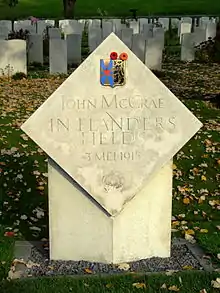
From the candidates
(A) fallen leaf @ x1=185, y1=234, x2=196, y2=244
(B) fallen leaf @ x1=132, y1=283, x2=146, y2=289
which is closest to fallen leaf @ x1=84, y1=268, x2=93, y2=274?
(B) fallen leaf @ x1=132, y1=283, x2=146, y2=289

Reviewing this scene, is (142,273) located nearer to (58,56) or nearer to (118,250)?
(118,250)

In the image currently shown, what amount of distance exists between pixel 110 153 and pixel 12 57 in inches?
425

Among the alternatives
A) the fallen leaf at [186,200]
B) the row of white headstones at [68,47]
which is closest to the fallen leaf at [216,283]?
the fallen leaf at [186,200]

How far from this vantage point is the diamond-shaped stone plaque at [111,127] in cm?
457

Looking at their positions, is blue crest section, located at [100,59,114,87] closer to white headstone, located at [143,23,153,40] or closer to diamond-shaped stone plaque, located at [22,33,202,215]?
diamond-shaped stone plaque, located at [22,33,202,215]

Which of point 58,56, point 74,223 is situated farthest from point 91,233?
point 58,56

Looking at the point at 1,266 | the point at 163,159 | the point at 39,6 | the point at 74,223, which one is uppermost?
the point at 163,159

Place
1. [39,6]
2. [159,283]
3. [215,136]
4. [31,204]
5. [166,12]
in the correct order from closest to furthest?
[159,283]
[31,204]
[215,136]
[166,12]
[39,6]

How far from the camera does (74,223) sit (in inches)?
190

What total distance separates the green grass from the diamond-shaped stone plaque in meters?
0.53

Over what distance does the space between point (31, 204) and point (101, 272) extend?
2358 millimetres

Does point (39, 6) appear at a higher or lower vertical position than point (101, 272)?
lower

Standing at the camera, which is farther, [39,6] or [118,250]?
[39,6]

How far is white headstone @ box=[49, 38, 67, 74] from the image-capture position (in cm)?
1517
